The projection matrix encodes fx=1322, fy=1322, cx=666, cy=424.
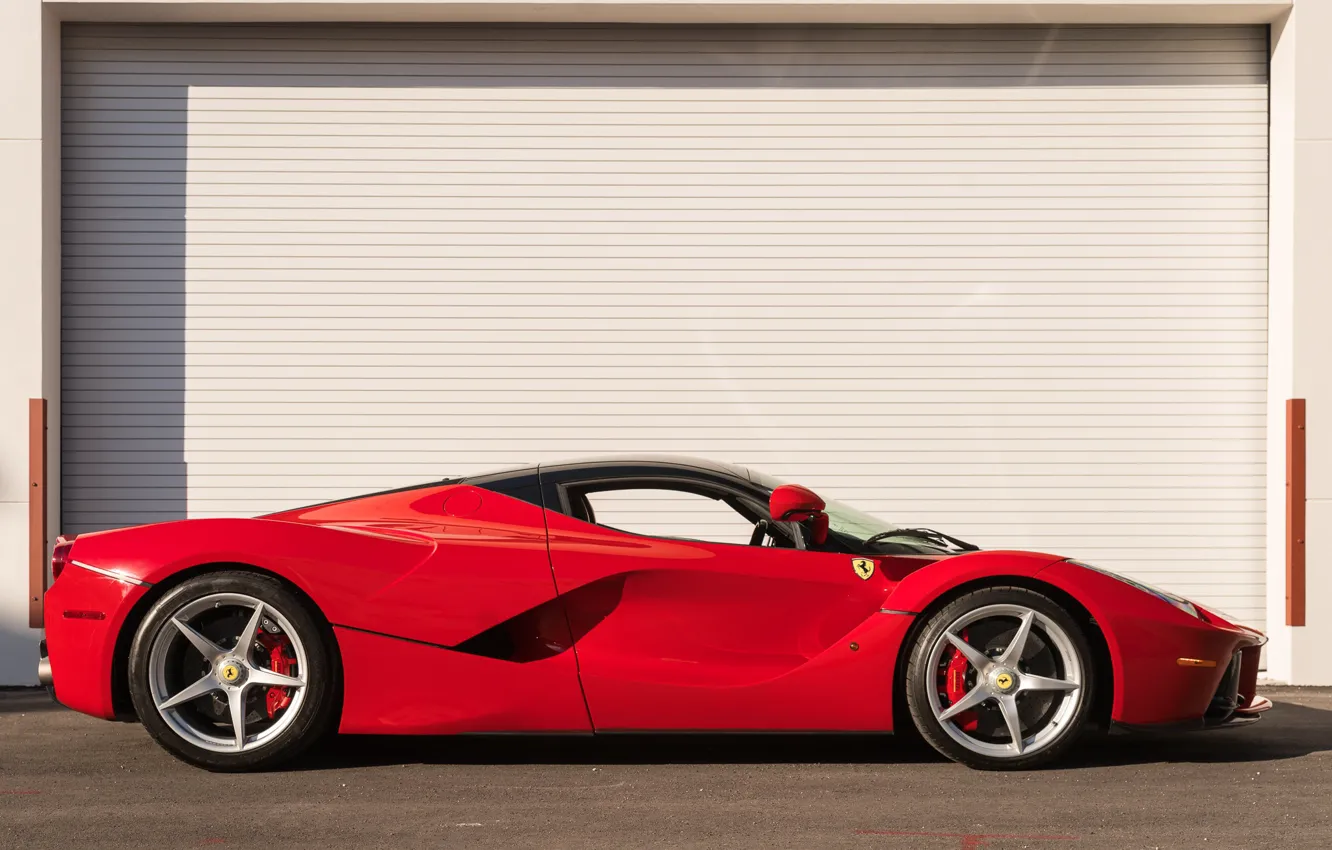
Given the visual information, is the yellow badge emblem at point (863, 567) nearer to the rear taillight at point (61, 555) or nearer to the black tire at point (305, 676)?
the black tire at point (305, 676)

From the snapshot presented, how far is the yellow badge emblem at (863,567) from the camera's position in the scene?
14.9ft

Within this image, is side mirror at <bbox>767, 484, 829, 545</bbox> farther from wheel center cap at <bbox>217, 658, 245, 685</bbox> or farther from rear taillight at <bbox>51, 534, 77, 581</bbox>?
rear taillight at <bbox>51, 534, 77, 581</bbox>

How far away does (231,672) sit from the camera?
4473 millimetres

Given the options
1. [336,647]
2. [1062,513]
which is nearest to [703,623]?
[336,647]

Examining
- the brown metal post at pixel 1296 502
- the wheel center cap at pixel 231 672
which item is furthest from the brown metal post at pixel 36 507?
the brown metal post at pixel 1296 502

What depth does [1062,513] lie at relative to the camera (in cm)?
762

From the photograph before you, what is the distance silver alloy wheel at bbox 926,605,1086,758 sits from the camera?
4.46 meters

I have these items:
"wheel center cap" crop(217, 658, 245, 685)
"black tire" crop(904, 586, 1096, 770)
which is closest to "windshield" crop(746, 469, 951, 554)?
"black tire" crop(904, 586, 1096, 770)

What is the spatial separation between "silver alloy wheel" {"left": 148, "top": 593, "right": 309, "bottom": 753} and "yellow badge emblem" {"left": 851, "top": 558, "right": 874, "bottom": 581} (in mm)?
1899

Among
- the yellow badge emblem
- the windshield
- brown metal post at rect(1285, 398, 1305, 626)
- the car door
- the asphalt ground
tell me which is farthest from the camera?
brown metal post at rect(1285, 398, 1305, 626)

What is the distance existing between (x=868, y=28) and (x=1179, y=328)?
2514 millimetres

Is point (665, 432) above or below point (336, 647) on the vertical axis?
above

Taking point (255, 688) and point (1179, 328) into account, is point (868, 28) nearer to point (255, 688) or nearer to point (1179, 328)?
point (1179, 328)

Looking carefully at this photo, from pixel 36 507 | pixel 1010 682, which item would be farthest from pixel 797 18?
pixel 36 507
